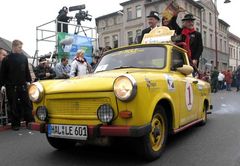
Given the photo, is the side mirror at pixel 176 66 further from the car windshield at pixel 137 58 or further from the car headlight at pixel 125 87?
the car headlight at pixel 125 87

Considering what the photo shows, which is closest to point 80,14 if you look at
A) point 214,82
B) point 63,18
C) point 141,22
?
point 63,18

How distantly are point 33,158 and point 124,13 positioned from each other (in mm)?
52272

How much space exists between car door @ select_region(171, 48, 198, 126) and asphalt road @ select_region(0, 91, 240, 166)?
15.8 inches

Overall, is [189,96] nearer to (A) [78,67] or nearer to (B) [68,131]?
(B) [68,131]

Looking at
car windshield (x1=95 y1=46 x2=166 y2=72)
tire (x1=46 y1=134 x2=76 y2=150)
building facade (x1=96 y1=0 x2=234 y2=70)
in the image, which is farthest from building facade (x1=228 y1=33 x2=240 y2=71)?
tire (x1=46 y1=134 x2=76 y2=150)

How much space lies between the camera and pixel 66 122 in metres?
4.74

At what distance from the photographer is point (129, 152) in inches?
204

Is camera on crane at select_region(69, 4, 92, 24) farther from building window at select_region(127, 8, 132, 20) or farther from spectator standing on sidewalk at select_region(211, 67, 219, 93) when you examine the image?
building window at select_region(127, 8, 132, 20)

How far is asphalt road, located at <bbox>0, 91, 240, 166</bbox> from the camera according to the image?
15.5ft

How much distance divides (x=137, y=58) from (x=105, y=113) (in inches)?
65.8

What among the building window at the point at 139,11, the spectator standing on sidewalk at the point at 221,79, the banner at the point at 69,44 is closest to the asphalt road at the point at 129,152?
the banner at the point at 69,44

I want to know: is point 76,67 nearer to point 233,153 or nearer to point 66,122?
point 66,122

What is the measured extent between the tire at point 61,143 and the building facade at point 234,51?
221ft

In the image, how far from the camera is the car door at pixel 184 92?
5.70 m
